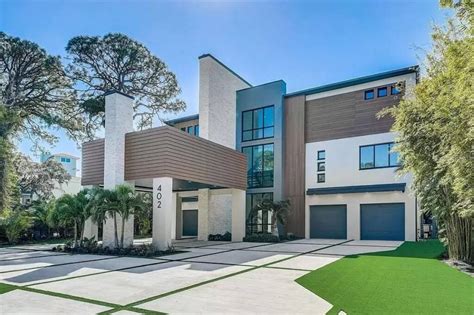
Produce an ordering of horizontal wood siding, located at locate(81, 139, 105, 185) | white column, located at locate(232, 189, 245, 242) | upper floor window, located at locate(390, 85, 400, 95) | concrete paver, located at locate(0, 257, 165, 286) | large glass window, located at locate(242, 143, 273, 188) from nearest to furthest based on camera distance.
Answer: concrete paver, located at locate(0, 257, 165, 286), horizontal wood siding, located at locate(81, 139, 105, 185), white column, located at locate(232, 189, 245, 242), upper floor window, located at locate(390, 85, 400, 95), large glass window, located at locate(242, 143, 273, 188)

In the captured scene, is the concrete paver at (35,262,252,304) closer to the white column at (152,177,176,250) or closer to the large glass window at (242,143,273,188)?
the white column at (152,177,176,250)

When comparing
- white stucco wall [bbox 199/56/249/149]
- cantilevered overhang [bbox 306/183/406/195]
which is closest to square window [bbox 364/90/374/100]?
cantilevered overhang [bbox 306/183/406/195]

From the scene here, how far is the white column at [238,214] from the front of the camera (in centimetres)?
1889

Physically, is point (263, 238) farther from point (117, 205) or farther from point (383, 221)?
point (117, 205)

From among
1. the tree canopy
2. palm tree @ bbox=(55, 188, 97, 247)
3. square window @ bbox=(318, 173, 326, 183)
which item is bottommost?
palm tree @ bbox=(55, 188, 97, 247)

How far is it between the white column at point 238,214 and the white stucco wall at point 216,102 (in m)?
3.35

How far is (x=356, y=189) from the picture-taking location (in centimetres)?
1972

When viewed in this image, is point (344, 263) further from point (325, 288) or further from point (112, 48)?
point (112, 48)

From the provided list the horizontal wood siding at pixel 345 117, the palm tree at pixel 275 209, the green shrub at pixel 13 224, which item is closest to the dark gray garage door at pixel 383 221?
the horizontal wood siding at pixel 345 117

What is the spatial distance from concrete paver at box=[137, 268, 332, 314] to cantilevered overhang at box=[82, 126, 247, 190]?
692 cm

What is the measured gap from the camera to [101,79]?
80.3ft

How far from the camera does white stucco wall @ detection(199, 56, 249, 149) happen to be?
19.7 meters

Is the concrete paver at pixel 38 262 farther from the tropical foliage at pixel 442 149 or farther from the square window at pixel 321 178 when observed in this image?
the square window at pixel 321 178

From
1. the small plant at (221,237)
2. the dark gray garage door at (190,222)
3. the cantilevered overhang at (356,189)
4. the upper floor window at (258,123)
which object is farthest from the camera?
the dark gray garage door at (190,222)
